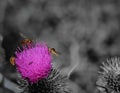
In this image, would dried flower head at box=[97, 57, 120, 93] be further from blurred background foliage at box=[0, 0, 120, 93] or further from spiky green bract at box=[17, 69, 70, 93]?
blurred background foliage at box=[0, 0, 120, 93]

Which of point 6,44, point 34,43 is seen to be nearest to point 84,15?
point 6,44

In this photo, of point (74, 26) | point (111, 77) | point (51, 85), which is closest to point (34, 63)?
point (51, 85)

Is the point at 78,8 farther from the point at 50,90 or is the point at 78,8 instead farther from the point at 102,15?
the point at 50,90

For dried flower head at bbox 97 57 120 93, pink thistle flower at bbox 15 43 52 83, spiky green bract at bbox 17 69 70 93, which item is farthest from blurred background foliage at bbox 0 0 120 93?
pink thistle flower at bbox 15 43 52 83

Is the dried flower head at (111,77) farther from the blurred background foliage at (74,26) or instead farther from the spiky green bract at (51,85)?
the blurred background foliage at (74,26)

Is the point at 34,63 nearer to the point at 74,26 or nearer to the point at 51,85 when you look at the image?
the point at 51,85

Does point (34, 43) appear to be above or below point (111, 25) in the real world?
below

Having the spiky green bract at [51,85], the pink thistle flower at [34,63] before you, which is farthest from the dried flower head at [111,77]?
the pink thistle flower at [34,63]

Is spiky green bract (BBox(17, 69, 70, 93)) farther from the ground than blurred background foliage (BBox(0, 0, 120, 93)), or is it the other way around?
blurred background foliage (BBox(0, 0, 120, 93))
